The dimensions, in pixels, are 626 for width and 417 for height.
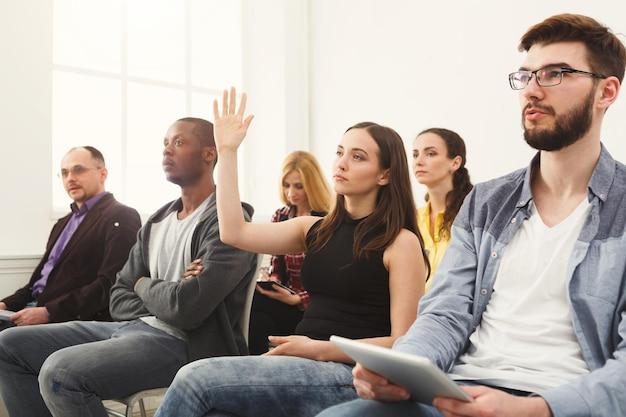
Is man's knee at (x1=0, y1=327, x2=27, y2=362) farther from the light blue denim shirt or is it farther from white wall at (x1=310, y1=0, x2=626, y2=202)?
white wall at (x1=310, y1=0, x2=626, y2=202)

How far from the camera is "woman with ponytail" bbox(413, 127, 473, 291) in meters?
3.05

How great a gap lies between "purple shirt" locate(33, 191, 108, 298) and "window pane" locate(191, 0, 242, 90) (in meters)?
1.60

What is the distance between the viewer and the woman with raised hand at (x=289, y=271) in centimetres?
279

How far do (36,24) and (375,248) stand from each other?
2.62m

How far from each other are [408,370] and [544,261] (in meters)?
0.47

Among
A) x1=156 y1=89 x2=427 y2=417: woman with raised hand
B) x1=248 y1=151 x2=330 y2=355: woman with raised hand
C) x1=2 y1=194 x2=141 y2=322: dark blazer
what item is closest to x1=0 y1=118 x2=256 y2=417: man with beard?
x1=156 y1=89 x2=427 y2=417: woman with raised hand

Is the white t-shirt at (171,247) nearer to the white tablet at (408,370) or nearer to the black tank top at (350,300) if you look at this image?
the black tank top at (350,300)

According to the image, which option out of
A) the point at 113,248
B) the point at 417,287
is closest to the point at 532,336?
the point at 417,287

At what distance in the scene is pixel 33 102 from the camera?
3.59 meters

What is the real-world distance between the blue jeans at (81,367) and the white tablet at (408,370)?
111 cm

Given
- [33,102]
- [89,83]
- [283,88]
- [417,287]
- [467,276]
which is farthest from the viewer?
[283,88]

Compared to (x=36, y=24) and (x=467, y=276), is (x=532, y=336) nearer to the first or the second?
(x=467, y=276)

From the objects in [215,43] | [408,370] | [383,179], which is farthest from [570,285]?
[215,43]

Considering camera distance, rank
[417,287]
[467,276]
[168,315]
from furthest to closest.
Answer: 1. [168,315]
2. [417,287]
3. [467,276]
